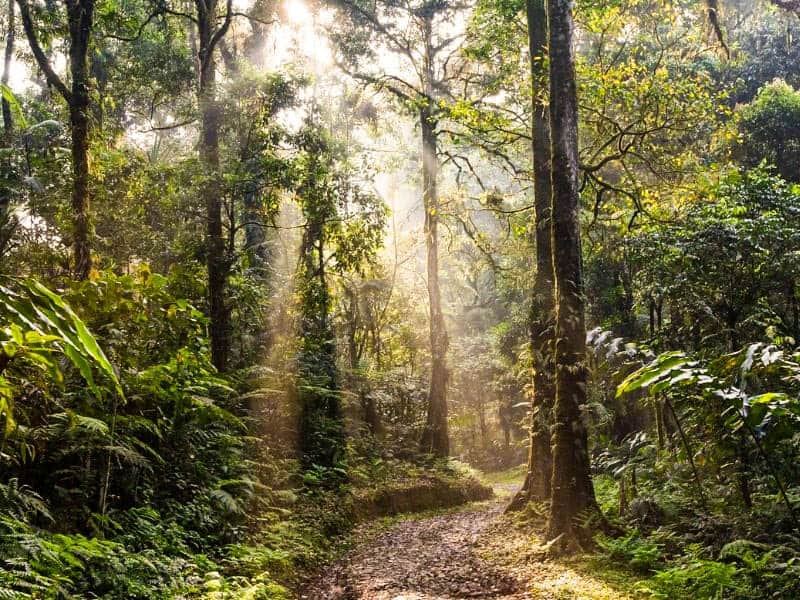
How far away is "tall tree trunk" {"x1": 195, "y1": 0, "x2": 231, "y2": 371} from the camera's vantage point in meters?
12.2

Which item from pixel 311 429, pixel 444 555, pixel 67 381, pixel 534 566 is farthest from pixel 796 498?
pixel 311 429

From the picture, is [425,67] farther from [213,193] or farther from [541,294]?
[541,294]

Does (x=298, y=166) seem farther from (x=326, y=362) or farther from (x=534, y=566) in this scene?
(x=534, y=566)

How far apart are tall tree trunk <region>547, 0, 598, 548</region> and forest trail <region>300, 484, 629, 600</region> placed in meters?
0.73

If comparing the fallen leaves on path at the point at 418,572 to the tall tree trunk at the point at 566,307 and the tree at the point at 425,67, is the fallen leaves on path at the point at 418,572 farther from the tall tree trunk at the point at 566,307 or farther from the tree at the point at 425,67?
the tree at the point at 425,67

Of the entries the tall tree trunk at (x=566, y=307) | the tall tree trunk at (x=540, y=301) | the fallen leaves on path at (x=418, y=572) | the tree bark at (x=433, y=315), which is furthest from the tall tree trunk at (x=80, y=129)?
the tree bark at (x=433, y=315)

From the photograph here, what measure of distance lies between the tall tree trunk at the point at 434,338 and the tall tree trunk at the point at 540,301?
7266 millimetres

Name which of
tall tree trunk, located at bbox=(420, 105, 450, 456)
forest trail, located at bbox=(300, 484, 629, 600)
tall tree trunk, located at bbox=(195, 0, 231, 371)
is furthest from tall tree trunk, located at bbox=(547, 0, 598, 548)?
tall tree trunk, located at bbox=(420, 105, 450, 456)

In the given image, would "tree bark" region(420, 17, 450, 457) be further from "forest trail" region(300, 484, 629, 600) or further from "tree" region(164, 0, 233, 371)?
"forest trail" region(300, 484, 629, 600)

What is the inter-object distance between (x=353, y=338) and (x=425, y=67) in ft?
32.8

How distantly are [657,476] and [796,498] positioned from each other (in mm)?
2292

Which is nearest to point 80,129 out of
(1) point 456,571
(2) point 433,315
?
(1) point 456,571

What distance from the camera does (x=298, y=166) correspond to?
1369 cm

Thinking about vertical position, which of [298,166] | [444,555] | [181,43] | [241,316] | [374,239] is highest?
[181,43]
